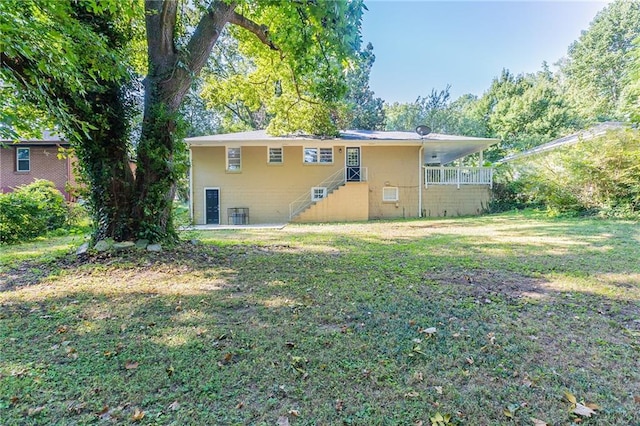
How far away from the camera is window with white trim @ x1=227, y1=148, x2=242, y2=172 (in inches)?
575

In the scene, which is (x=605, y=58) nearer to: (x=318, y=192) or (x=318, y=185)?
(x=318, y=185)

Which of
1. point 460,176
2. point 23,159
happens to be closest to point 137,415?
point 460,176

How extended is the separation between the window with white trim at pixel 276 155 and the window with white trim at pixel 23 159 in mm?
12687

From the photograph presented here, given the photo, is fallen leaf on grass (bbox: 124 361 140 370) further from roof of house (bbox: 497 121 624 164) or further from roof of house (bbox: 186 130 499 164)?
roof of house (bbox: 497 121 624 164)

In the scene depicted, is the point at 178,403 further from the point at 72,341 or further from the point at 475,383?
the point at 475,383

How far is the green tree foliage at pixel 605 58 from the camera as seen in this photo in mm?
27688

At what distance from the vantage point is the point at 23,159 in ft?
53.3

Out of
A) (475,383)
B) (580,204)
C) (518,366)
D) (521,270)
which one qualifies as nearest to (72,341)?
(475,383)

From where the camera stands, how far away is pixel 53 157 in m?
16.3

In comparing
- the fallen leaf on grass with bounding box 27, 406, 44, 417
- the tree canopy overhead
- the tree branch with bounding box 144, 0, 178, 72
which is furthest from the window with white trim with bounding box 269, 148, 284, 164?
the fallen leaf on grass with bounding box 27, 406, 44, 417

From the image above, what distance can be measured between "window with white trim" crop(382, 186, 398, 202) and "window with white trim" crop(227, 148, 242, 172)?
273 inches

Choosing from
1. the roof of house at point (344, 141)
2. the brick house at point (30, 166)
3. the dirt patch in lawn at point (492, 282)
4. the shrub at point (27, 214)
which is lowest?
the dirt patch in lawn at point (492, 282)

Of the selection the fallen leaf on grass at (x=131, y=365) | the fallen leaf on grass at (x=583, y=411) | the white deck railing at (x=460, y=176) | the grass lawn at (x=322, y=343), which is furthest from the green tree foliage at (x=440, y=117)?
the fallen leaf on grass at (x=131, y=365)

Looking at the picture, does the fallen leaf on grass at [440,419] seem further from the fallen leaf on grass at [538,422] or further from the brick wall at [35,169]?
the brick wall at [35,169]
